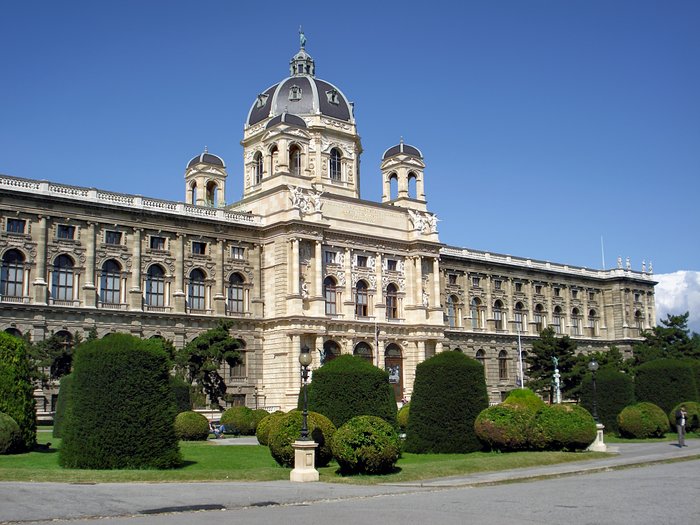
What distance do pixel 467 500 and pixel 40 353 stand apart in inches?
1389

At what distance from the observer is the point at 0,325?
50.6 metres

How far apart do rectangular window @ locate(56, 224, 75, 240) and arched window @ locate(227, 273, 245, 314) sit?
12.9m

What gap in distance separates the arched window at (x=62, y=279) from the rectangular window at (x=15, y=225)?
3.04m

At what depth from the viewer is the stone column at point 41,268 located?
52.6 metres

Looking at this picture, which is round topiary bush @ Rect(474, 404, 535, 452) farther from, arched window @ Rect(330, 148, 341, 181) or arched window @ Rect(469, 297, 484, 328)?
arched window @ Rect(469, 297, 484, 328)

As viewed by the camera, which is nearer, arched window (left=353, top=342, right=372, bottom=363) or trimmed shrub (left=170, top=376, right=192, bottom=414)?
trimmed shrub (left=170, top=376, right=192, bottom=414)

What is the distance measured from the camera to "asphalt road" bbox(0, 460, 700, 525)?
1625 cm

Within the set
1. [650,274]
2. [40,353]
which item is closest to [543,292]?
[650,274]

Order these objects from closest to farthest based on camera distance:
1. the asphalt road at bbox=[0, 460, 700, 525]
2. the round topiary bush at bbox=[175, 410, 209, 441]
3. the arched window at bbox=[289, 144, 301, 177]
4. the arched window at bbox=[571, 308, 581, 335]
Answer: the asphalt road at bbox=[0, 460, 700, 525] → the round topiary bush at bbox=[175, 410, 209, 441] → the arched window at bbox=[289, 144, 301, 177] → the arched window at bbox=[571, 308, 581, 335]

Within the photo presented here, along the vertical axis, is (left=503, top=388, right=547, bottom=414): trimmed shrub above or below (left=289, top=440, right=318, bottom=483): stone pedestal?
above

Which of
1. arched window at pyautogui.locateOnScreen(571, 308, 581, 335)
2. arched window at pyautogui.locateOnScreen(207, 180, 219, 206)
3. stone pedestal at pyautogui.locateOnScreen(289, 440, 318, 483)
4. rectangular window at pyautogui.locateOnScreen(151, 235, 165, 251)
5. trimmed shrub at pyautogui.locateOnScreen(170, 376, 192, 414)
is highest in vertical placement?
arched window at pyautogui.locateOnScreen(207, 180, 219, 206)

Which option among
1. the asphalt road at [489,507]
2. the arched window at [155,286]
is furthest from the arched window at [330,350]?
the asphalt road at [489,507]

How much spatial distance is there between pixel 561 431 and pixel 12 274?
119ft

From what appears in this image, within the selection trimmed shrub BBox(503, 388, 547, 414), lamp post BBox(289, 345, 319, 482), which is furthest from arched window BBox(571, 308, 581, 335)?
lamp post BBox(289, 345, 319, 482)
